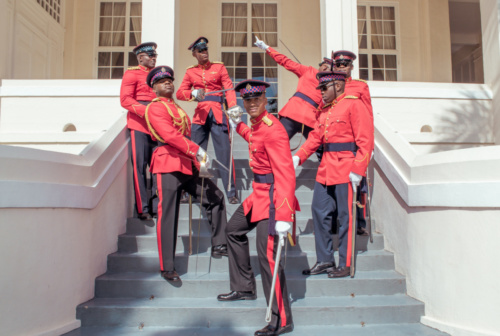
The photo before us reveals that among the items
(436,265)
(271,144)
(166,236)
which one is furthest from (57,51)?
(436,265)

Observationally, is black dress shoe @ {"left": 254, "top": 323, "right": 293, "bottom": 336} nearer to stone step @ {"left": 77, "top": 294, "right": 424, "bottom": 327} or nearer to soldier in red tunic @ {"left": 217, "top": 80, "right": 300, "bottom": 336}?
soldier in red tunic @ {"left": 217, "top": 80, "right": 300, "bottom": 336}

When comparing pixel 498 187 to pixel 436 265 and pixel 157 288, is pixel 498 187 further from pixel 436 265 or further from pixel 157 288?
pixel 157 288

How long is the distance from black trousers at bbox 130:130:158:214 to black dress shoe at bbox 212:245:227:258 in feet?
3.66

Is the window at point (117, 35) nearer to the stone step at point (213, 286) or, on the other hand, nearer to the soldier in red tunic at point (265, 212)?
the stone step at point (213, 286)

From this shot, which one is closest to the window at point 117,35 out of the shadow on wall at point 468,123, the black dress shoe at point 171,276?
the shadow on wall at point 468,123

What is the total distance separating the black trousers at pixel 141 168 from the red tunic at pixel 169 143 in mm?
783

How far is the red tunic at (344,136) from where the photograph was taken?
4.52 m

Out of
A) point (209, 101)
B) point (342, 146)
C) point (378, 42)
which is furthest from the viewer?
point (378, 42)

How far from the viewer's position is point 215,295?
4.25m

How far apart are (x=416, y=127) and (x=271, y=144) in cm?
431

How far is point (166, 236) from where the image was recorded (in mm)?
4305

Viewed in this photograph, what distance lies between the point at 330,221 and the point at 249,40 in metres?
6.87

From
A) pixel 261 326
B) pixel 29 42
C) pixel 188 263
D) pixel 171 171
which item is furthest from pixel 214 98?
pixel 29 42

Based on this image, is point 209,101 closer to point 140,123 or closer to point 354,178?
point 140,123
